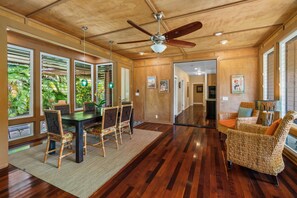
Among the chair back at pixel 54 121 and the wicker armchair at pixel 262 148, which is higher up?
the chair back at pixel 54 121

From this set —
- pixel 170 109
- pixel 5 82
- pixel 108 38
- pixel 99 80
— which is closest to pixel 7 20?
pixel 5 82

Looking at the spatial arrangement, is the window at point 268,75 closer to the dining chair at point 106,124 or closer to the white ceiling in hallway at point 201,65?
the white ceiling in hallway at point 201,65

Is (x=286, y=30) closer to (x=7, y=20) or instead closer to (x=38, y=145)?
(x=7, y=20)

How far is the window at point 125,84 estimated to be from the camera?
5.57 metres

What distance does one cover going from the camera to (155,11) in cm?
247

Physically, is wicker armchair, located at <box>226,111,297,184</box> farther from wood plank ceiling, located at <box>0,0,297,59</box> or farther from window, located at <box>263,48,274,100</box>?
window, located at <box>263,48,274,100</box>

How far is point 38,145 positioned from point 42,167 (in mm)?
1259

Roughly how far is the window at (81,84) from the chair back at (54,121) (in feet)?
8.39

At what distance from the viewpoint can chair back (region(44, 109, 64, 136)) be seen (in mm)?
2389

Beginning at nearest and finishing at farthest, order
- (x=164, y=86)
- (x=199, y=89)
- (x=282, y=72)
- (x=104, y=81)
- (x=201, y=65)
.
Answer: (x=282, y=72) < (x=164, y=86) < (x=104, y=81) < (x=201, y=65) < (x=199, y=89)

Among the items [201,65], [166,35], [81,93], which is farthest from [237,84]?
[81,93]

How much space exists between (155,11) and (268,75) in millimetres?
3631

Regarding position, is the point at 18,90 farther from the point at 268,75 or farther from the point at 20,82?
the point at 268,75

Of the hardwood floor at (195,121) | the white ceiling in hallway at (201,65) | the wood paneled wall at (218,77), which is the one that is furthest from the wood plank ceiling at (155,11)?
the hardwood floor at (195,121)
